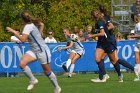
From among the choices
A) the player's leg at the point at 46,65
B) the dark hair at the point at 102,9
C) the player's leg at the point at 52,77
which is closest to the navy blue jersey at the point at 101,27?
the dark hair at the point at 102,9

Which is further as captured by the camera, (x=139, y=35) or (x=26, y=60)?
(x=139, y=35)

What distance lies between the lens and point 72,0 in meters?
40.9

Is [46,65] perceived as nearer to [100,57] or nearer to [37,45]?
[37,45]

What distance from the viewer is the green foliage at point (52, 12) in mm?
37719

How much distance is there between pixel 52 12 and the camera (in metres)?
38.8

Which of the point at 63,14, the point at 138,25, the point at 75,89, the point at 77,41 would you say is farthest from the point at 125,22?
the point at 75,89

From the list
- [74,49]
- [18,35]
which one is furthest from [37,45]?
[74,49]

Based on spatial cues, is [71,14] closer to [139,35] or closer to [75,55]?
[75,55]

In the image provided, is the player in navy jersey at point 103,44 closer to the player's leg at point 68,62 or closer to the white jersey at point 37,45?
the white jersey at point 37,45

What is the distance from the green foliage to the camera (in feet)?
124

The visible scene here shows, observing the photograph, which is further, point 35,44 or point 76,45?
point 76,45

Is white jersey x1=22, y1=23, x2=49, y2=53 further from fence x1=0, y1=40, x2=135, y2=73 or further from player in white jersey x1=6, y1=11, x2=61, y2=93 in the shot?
fence x1=0, y1=40, x2=135, y2=73

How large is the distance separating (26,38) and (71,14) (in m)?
26.4

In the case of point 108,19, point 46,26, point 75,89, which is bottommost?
point 46,26
